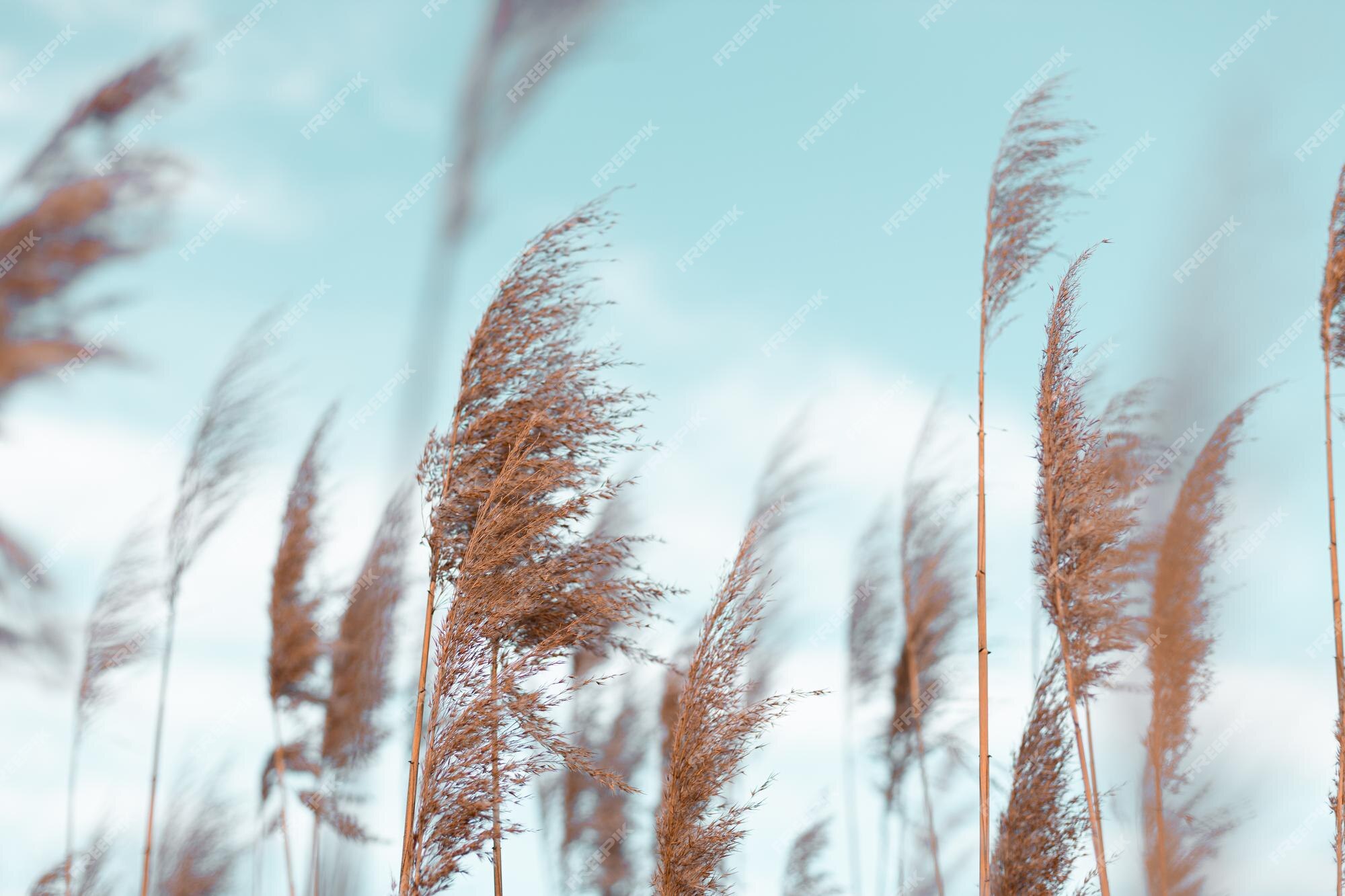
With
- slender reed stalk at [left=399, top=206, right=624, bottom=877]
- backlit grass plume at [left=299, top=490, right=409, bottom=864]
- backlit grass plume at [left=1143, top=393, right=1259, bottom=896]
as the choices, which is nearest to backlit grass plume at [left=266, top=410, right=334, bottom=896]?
backlit grass plume at [left=299, top=490, right=409, bottom=864]

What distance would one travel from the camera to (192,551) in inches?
325

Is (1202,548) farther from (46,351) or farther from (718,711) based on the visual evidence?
(46,351)

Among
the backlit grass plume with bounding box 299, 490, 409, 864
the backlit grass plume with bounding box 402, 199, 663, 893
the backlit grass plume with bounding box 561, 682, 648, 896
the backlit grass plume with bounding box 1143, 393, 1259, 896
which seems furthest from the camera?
the backlit grass plume with bounding box 561, 682, 648, 896

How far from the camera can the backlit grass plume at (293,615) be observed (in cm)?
873

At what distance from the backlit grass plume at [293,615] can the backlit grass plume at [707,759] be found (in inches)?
152

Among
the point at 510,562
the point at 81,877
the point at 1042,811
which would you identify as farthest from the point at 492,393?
the point at 81,877

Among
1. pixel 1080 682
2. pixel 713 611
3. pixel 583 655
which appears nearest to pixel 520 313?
pixel 713 611

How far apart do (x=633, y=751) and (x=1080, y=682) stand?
10107mm

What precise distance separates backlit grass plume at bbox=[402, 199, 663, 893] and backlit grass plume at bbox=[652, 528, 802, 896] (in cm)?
58

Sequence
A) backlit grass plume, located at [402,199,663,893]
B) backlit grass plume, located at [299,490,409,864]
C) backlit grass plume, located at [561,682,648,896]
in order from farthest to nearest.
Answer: backlit grass plume, located at [561,682,648,896] < backlit grass plume, located at [299,490,409,864] < backlit grass plume, located at [402,199,663,893]

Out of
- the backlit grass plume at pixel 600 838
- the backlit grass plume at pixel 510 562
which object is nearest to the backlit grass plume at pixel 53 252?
the backlit grass plume at pixel 510 562

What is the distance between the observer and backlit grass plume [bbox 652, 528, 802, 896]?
5922 mm

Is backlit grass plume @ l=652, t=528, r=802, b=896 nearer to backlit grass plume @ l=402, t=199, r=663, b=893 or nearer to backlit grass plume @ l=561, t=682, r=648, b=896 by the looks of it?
backlit grass plume @ l=402, t=199, r=663, b=893

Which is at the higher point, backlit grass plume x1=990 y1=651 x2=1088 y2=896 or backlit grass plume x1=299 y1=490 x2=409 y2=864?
backlit grass plume x1=299 y1=490 x2=409 y2=864
